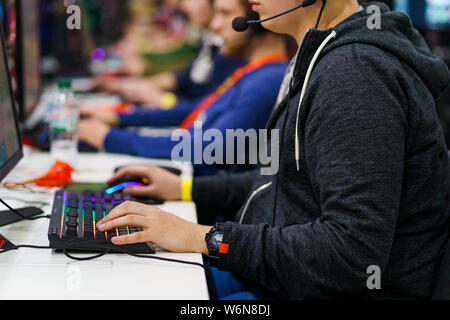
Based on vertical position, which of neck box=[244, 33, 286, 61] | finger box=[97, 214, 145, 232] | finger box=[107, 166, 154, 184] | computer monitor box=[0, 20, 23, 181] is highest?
neck box=[244, 33, 286, 61]

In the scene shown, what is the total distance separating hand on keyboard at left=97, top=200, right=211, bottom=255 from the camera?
3.33ft

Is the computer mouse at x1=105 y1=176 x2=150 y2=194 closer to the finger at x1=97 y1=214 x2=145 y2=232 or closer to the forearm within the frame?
the finger at x1=97 y1=214 x2=145 y2=232

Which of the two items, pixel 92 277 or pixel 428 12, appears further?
pixel 428 12

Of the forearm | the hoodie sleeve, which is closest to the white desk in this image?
the hoodie sleeve

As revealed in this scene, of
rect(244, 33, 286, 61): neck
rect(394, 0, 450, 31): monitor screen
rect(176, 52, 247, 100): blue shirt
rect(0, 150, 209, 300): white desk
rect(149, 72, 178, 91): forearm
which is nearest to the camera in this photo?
rect(0, 150, 209, 300): white desk

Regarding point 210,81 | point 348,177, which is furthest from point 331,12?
point 210,81

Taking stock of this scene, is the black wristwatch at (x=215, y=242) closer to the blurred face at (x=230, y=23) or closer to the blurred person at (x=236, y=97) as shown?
the blurred person at (x=236, y=97)

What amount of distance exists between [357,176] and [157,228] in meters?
0.36

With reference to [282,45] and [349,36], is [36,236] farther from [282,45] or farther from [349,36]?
[282,45]

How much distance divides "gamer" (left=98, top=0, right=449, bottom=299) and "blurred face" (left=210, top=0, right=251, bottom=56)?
0.82 metres

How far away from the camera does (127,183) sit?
4.66 ft

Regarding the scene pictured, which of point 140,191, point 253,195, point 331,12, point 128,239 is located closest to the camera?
point 128,239

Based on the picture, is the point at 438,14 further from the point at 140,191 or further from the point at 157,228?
the point at 157,228

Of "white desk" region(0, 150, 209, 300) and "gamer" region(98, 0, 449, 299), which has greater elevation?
"gamer" region(98, 0, 449, 299)
